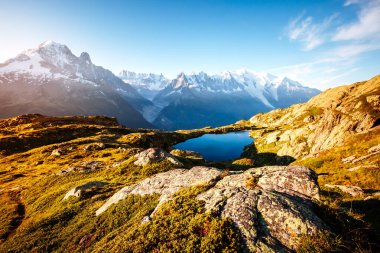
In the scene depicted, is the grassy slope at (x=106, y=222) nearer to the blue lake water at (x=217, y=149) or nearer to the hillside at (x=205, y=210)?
the hillside at (x=205, y=210)

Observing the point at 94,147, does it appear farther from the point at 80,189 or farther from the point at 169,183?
the point at 169,183

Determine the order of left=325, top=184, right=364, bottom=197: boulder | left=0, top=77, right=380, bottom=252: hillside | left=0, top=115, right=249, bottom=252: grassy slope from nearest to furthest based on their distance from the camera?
left=0, top=77, right=380, bottom=252: hillside, left=0, top=115, right=249, bottom=252: grassy slope, left=325, top=184, right=364, bottom=197: boulder

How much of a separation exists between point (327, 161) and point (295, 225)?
135ft

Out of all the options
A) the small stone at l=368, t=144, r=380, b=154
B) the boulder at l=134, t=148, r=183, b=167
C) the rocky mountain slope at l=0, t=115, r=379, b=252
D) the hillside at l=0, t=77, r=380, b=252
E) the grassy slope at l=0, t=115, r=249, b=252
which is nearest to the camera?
the rocky mountain slope at l=0, t=115, r=379, b=252

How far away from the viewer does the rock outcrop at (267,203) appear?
10.3 m

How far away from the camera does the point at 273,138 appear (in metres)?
115

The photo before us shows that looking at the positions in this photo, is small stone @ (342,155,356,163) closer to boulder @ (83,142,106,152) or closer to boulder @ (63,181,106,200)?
boulder @ (63,181,106,200)

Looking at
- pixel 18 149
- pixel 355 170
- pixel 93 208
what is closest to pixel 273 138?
pixel 355 170

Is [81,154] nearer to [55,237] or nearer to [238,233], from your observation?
[55,237]

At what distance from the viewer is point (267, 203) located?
1198 centimetres

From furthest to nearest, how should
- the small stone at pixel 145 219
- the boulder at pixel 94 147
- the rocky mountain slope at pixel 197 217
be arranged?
the boulder at pixel 94 147 < the small stone at pixel 145 219 < the rocky mountain slope at pixel 197 217

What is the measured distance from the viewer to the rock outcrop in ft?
33.7

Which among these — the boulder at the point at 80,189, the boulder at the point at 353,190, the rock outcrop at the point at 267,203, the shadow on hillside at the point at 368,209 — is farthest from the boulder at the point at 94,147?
the shadow on hillside at the point at 368,209

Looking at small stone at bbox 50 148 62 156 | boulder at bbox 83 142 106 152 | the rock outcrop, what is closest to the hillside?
the rock outcrop
